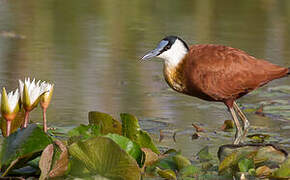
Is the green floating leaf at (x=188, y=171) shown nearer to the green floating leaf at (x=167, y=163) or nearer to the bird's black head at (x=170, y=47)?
the green floating leaf at (x=167, y=163)

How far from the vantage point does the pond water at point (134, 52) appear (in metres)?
6.29

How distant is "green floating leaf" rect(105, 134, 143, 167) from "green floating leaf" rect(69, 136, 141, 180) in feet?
0.92

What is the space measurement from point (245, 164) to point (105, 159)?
0.93m

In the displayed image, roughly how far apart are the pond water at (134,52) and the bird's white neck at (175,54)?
0.49 m

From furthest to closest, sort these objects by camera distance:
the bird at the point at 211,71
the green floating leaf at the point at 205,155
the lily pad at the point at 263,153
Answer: the bird at the point at 211,71 < the green floating leaf at the point at 205,155 < the lily pad at the point at 263,153

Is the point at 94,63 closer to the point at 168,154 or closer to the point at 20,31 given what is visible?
the point at 20,31

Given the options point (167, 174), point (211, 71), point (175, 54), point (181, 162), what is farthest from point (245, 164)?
point (175, 54)

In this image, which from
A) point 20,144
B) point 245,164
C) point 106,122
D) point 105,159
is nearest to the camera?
point 105,159

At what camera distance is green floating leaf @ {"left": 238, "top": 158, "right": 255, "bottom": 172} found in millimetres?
4520

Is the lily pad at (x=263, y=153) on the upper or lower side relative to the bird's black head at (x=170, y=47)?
lower

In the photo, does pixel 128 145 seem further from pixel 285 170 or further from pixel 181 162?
pixel 285 170

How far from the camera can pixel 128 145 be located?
14.6ft

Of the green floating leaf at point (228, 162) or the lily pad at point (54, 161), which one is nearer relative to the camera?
the lily pad at point (54, 161)

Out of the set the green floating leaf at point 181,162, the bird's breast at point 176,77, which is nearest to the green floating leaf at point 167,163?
the green floating leaf at point 181,162
